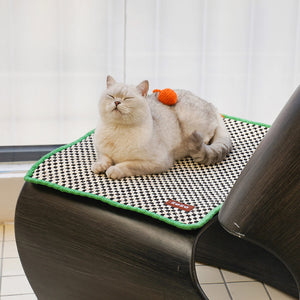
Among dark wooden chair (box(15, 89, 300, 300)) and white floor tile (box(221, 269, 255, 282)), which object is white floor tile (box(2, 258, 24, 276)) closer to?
dark wooden chair (box(15, 89, 300, 300))

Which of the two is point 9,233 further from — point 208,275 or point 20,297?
point 208,275

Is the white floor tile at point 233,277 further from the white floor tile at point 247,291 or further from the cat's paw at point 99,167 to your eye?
the cat's paw at point 99,167

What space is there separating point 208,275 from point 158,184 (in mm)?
522

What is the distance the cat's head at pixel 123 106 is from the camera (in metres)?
1.48

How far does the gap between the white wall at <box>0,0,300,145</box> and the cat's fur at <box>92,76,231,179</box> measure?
0.51 meters

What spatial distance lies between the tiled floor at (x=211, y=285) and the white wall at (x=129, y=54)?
0.61 meters

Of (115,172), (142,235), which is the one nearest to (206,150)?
(115,172)

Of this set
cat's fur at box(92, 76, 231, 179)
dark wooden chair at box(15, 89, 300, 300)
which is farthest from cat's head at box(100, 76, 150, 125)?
dark wooden chair at box(15, 89, 300, 300)

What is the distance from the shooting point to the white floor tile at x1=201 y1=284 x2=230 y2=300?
170cm

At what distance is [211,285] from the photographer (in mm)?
1767

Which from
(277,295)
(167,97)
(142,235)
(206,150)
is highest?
(167,97)

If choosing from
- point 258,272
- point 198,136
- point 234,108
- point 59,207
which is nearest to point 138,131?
point 198,136

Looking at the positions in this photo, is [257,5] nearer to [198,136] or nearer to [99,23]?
[99,23]

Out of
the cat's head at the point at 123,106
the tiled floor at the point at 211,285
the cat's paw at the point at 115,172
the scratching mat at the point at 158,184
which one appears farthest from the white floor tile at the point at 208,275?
the cat's head at the point at 123,106
